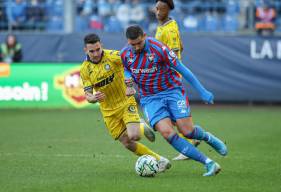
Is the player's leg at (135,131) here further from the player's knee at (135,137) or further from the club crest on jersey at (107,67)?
the club crest on jersey at (107,67)

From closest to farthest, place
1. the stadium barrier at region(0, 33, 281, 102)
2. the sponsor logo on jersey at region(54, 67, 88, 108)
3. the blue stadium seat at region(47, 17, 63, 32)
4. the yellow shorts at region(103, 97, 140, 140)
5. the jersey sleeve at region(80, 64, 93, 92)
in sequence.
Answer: the jersey sleeve at region(80, 64, 93, 92)
the yellow shorts at region(103, 97, 140, 140)
the sponsor logo on jersey at region(54, 67, 88, 108)
the stadium barrier at region(0, 33, 281, 102)
the blue stadium seat at region(47, 17, 63, 32)

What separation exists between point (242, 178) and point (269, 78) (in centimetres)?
1181

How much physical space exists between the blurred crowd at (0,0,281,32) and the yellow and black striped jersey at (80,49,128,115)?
11.8 meters

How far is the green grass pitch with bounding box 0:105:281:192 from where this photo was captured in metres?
8.04

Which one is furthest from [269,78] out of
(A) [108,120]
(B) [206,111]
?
(A) [108,120]

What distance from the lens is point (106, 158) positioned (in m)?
10.6

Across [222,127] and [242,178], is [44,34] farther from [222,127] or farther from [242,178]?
[242,178]

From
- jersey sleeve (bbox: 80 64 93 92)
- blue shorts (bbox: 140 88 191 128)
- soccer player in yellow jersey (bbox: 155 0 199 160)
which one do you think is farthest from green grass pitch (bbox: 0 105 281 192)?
soccer player in yellow jersey (bbox: 155 0 199 160)

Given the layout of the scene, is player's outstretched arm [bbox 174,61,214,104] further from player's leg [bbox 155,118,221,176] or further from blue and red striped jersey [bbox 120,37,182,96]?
player's leg [bbox 155,118,221,176]

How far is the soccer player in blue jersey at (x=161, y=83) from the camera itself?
28.6 ft

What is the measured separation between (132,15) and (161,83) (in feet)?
43.3

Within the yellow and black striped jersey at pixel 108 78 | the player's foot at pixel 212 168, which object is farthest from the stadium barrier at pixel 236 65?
the player's foot at pixel 212 168

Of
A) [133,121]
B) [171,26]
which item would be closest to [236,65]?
[171,26]

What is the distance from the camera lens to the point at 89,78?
9312 millimetres
